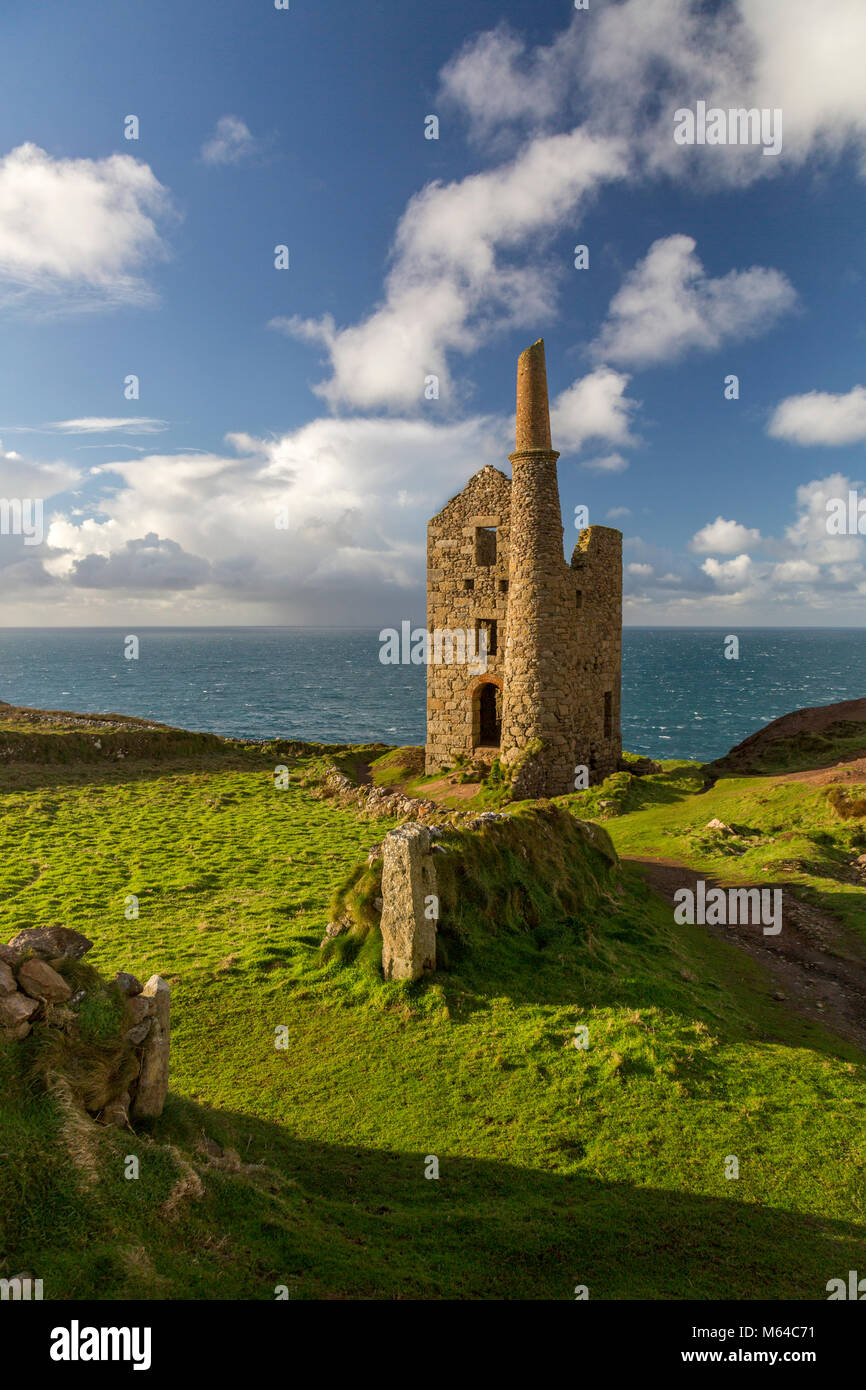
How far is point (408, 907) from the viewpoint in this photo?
1227 centimetres

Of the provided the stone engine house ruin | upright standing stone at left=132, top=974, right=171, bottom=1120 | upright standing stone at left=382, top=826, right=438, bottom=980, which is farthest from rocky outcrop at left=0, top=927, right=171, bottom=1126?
the stone engine house ruin

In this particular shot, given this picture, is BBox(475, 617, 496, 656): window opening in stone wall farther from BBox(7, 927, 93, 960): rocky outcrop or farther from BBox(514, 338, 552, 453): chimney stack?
BBox(7, 927, 93, 960): rocky outcrop

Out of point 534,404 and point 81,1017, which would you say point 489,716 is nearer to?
point 534,404

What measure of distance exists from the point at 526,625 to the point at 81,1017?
81.2ft

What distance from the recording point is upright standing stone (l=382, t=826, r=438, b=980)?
1223 centimetres

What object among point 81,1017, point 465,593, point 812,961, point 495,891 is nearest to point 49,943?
point 81,1017

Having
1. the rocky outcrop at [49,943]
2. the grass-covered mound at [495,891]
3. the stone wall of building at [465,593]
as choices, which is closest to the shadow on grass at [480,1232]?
the rocky outcrop at [49,943]

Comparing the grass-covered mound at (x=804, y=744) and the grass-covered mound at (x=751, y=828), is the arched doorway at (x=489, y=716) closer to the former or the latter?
the grass-covered mound at (x=751, y=828)

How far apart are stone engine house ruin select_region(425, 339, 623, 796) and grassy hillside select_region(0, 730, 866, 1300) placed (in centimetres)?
1190

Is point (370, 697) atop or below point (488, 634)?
below

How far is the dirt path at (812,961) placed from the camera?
13.4 meters

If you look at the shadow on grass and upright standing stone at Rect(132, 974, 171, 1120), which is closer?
the shadow on grass

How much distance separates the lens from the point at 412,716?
9738 cm
